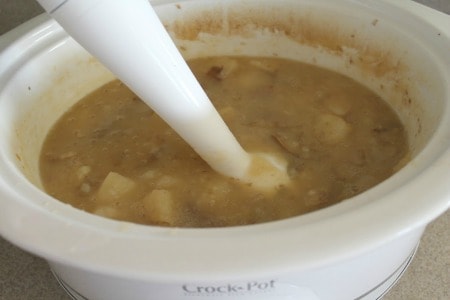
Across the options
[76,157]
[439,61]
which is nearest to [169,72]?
[76,157]

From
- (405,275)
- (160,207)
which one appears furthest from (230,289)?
(405,275)

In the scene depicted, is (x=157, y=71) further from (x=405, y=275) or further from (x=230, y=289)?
(x=405, y=275)

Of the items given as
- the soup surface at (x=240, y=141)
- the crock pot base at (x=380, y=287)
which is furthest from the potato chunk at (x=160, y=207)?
the crock pot base at (x=380, y=287)

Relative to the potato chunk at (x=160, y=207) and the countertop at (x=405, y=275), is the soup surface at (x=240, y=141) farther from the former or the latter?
the countertop at (x=405, y=275)

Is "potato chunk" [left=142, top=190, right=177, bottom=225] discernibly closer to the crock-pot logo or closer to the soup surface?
the soup surface

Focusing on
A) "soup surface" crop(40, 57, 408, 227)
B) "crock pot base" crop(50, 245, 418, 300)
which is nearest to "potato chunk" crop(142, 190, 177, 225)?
"soup surface" crop(40, 57, 408, 227)

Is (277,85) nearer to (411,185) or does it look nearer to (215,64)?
(215,64)
